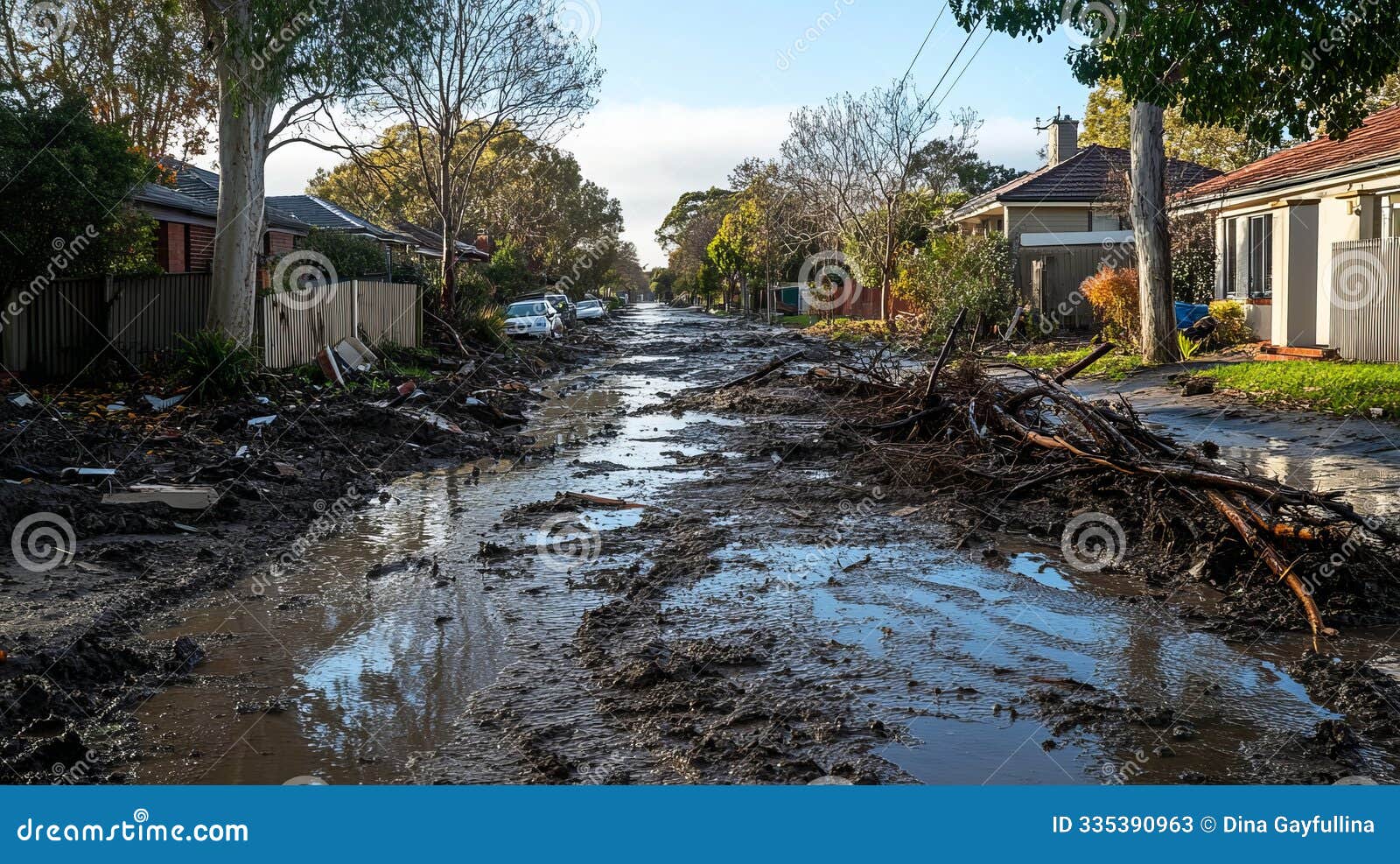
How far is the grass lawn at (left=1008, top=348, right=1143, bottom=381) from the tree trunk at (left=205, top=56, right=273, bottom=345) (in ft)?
40.1

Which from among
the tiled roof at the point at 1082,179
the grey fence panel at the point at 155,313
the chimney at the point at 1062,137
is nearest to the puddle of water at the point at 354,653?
the grey fence panel at the point at 155,313

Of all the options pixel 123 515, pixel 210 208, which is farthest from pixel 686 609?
pixel 210 208

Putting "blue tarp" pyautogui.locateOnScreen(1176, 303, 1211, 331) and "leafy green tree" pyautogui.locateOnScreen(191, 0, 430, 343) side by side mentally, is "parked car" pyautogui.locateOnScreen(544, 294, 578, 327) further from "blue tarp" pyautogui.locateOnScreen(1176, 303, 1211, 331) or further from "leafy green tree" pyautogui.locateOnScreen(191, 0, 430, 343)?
"leafy green tree" pyautogui.locateOnScreen(191, 0, 430, 343)

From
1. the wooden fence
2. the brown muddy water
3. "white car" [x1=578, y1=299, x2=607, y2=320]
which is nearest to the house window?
the brown muddy water

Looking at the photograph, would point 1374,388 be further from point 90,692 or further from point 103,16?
point 103,16

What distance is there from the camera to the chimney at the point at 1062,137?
42719mm

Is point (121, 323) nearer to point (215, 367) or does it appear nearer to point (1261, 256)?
point (215, 367)

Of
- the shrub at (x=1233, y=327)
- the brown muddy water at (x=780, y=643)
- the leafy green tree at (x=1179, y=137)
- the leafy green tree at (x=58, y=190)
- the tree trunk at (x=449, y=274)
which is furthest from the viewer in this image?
the leafy green tree at (x=1179, y=137)

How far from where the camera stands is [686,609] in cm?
657

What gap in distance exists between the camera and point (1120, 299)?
24.3 meters

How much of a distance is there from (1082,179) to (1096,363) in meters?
17.2

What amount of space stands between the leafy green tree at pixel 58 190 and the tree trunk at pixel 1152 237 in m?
16.9

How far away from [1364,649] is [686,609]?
11.3 ft

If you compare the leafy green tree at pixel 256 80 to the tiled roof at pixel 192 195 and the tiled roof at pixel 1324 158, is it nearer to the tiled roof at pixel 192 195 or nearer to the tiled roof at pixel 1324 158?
the tiled roof at pixel 192 195
